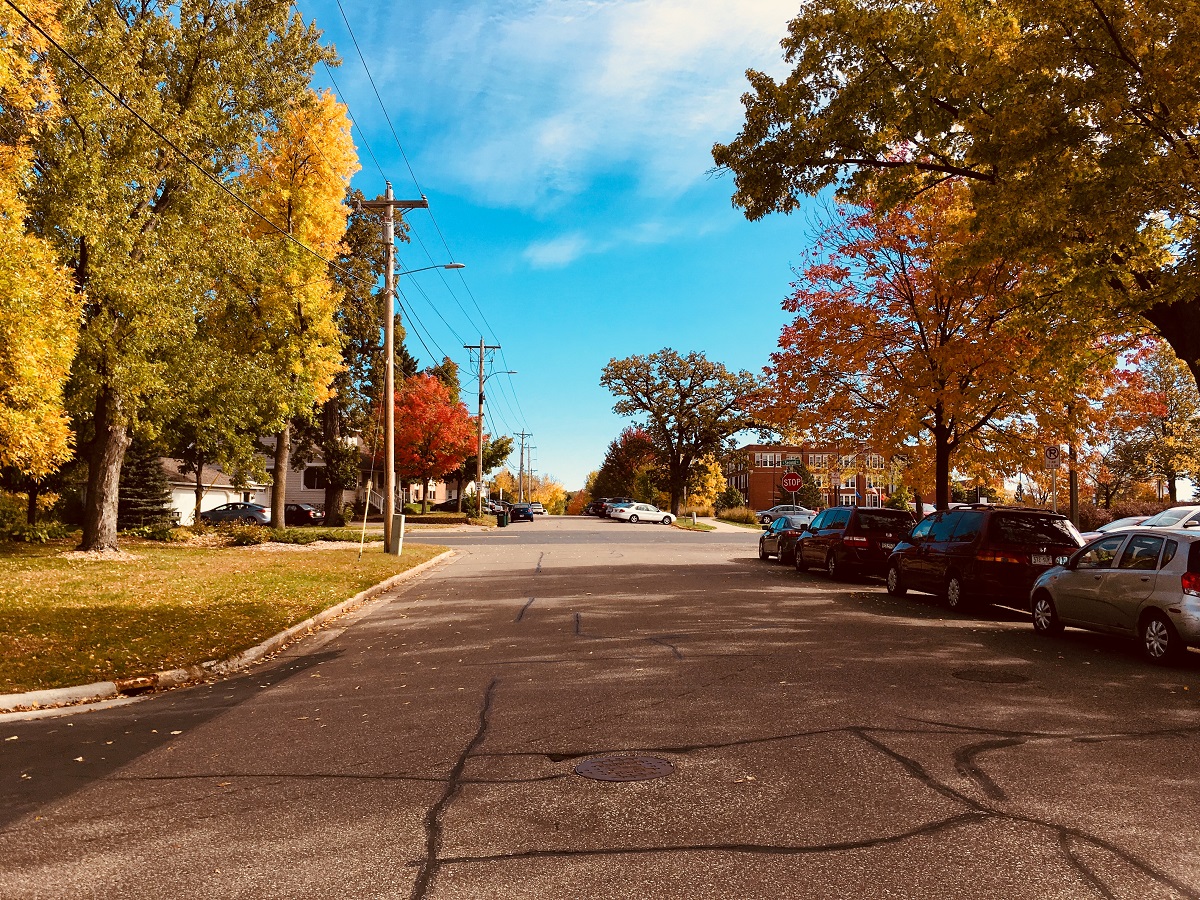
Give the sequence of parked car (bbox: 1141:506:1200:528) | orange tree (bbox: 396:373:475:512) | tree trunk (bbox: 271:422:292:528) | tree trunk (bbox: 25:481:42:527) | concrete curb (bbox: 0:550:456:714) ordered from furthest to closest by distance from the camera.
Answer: orange tree (bbox: 396:373:475:512) < tree trunk (bbox: 271:422:292:528) < tree trunk (bbox: 25:481:42:527) < parked car (bbox: 1141:506:1200:528) < concrete curb (bbox: 0:550:456:714)

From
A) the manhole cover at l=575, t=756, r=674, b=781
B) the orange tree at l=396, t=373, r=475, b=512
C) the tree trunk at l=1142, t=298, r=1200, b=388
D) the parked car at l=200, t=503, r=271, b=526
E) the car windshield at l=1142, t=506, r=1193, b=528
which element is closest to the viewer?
the manhole cover at l=575, t=756, r=674, b=781

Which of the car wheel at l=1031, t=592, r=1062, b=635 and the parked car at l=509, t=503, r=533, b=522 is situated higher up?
the parked car at l=509, t=503, r=533, b=522

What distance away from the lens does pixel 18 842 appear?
4.43 m

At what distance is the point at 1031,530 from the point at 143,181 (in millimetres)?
18883

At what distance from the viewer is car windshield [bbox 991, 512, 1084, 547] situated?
13.6 m

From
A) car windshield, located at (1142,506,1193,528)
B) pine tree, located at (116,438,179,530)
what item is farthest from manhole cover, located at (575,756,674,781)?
pine tree, located at (116,438,179,530)

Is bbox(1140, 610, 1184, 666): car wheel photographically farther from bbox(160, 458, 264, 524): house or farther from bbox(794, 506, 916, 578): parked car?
bbox(160, 458, 264, 524): house

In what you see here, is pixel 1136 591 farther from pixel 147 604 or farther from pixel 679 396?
pixel 679 396

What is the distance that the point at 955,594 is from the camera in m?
14.1

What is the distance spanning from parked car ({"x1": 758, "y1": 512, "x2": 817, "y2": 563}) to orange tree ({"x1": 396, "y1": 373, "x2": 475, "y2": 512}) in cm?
3392

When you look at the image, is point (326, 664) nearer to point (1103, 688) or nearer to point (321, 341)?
point (1103, 688)

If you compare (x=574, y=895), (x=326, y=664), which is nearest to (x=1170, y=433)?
(x=326, y=664)

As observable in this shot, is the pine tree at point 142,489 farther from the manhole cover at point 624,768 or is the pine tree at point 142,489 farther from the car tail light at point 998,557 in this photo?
the manhole cover at point 624,768

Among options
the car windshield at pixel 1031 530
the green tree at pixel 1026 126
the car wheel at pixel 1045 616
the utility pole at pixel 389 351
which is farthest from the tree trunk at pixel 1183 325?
the utility pole at pixel 389 351
